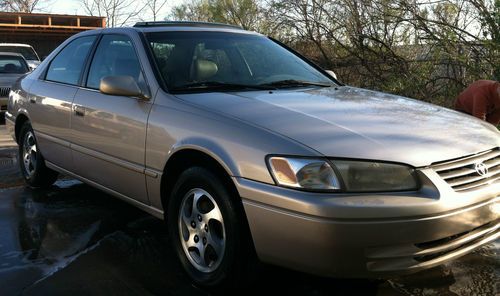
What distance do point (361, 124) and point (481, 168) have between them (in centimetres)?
69

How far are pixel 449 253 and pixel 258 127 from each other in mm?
1180

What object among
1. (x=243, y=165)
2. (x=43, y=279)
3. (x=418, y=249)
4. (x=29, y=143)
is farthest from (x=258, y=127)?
(x=29, y=143)

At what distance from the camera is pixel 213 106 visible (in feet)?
10.4

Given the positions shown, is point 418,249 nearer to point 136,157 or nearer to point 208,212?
point 208,212

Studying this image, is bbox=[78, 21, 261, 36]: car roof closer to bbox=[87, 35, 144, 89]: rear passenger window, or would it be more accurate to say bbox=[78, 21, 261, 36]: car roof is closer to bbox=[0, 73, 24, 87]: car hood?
bbox=[87, 35, 144, 89]: rear passenger window

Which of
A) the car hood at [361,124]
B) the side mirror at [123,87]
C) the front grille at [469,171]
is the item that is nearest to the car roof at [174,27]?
the side mirror at [123,87]

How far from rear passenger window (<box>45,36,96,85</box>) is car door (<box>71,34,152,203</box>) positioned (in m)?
0.23

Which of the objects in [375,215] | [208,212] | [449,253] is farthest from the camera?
[208,212]

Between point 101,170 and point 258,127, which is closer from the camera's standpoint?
point 258,127

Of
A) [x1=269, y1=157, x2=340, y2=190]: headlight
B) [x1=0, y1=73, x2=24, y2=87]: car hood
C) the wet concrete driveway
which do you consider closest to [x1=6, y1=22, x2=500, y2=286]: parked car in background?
[x1=269, y1=157, x2=340, y2=190]: headlight

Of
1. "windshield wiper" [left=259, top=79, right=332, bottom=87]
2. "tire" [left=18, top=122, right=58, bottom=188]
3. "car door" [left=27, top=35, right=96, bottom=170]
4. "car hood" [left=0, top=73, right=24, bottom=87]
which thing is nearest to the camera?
"windshield wiper" [left=259, top=79, right=332, bottom=87]

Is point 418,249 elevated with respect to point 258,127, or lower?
lower

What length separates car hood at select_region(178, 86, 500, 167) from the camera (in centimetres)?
266

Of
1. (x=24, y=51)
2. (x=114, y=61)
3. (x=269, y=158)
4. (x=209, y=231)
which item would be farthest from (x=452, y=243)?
(x=24, y=51)
